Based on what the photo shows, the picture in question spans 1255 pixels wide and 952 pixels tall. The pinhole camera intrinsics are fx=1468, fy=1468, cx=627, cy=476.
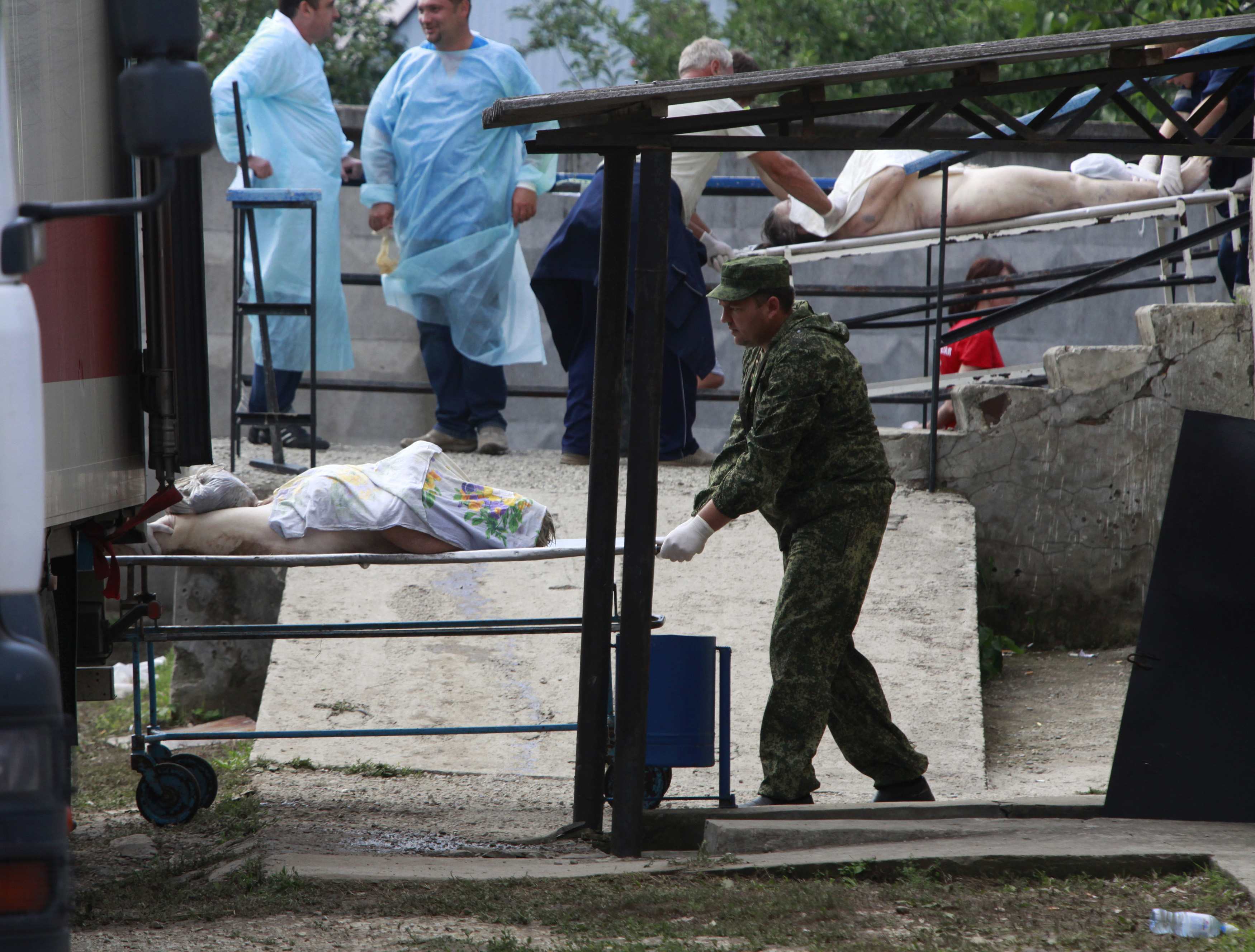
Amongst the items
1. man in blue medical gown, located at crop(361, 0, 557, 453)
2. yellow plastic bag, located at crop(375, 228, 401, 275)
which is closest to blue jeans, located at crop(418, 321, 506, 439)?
man in blue medical gown, located at crop(361, 0, 557, 453)

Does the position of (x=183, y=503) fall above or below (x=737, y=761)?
above

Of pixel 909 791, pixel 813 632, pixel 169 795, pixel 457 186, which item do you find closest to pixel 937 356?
pixel 457 186

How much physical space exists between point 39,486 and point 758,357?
272cm

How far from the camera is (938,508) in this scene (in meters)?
7.24

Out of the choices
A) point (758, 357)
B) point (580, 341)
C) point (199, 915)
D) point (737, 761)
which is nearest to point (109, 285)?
point (199, 915)

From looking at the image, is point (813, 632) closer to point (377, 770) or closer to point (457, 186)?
point (377, 770)

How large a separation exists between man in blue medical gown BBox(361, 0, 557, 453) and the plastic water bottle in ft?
17.4

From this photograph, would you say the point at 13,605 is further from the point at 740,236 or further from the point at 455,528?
the point at 740,236

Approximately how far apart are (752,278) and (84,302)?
6.64 ft

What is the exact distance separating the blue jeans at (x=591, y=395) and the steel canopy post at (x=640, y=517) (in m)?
3.11

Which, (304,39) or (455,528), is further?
(304,39)

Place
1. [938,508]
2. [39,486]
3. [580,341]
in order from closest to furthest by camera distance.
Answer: [39,486] → [938,508] → [580,341]

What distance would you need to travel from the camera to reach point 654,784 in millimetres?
4895

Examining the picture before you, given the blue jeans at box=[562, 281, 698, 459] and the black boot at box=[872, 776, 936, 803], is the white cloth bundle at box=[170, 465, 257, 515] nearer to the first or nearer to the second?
the black boot at box=[872, 776, 936, 803]
